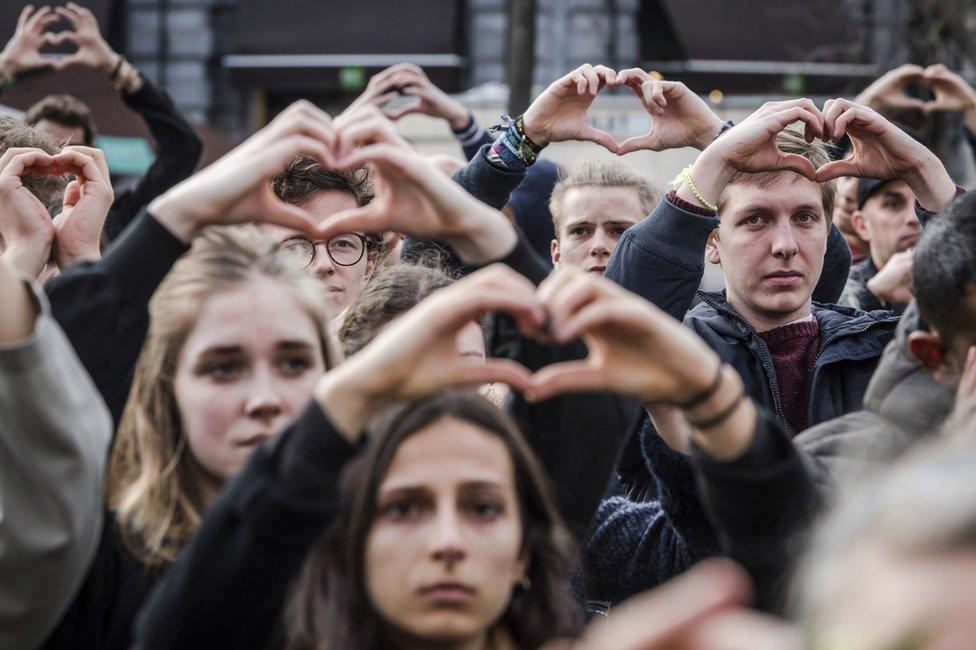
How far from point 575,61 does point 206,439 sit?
12318 mm

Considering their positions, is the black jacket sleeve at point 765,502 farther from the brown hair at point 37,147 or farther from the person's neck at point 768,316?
the brown hair at point 37,147

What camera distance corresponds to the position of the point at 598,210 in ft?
15.3

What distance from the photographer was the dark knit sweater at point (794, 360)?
356 centimetres

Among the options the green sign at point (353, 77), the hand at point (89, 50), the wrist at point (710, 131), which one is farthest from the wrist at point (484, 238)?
the green sign at point (353, 77)

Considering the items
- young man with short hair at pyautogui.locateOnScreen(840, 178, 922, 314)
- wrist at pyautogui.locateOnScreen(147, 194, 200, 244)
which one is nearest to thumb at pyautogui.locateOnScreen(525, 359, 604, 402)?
wrist at pyautogui.locateOnScreen(147, 194, 200, 244)

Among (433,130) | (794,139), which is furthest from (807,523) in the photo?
(433,130)

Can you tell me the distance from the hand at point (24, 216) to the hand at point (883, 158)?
5.91 feet

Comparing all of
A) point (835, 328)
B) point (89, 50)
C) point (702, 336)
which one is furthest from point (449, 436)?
point (89, 50)

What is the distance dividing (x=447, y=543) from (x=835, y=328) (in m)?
1.77

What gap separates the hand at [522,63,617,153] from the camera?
147 inches

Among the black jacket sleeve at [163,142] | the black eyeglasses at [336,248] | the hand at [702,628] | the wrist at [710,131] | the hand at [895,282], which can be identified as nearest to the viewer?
the hand at [702,628]

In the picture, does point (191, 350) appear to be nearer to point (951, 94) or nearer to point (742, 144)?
point (742, 144)

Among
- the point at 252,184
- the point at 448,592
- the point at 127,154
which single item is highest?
the point at 252,184

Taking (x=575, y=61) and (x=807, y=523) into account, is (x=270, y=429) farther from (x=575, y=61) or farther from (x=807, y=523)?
(x=575, y=61)
